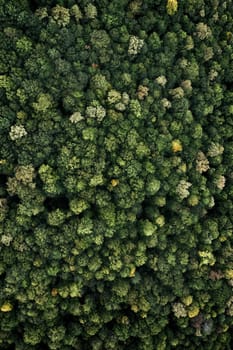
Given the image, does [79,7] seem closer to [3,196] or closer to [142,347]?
[3,196]

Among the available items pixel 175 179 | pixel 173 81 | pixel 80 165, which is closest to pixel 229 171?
pixel 175 179

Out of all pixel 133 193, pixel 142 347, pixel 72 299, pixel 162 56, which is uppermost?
pixel 162 56

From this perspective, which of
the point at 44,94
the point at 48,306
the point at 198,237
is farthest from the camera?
the point at 198,237

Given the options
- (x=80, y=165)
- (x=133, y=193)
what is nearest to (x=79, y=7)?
(x=80, y=165)

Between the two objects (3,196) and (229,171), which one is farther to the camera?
(229,171)

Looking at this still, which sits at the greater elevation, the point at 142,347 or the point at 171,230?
the point at 171,230

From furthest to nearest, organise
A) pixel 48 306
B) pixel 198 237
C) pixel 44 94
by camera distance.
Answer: pixel 198 237
pixel 48 306
pixel 44 94
